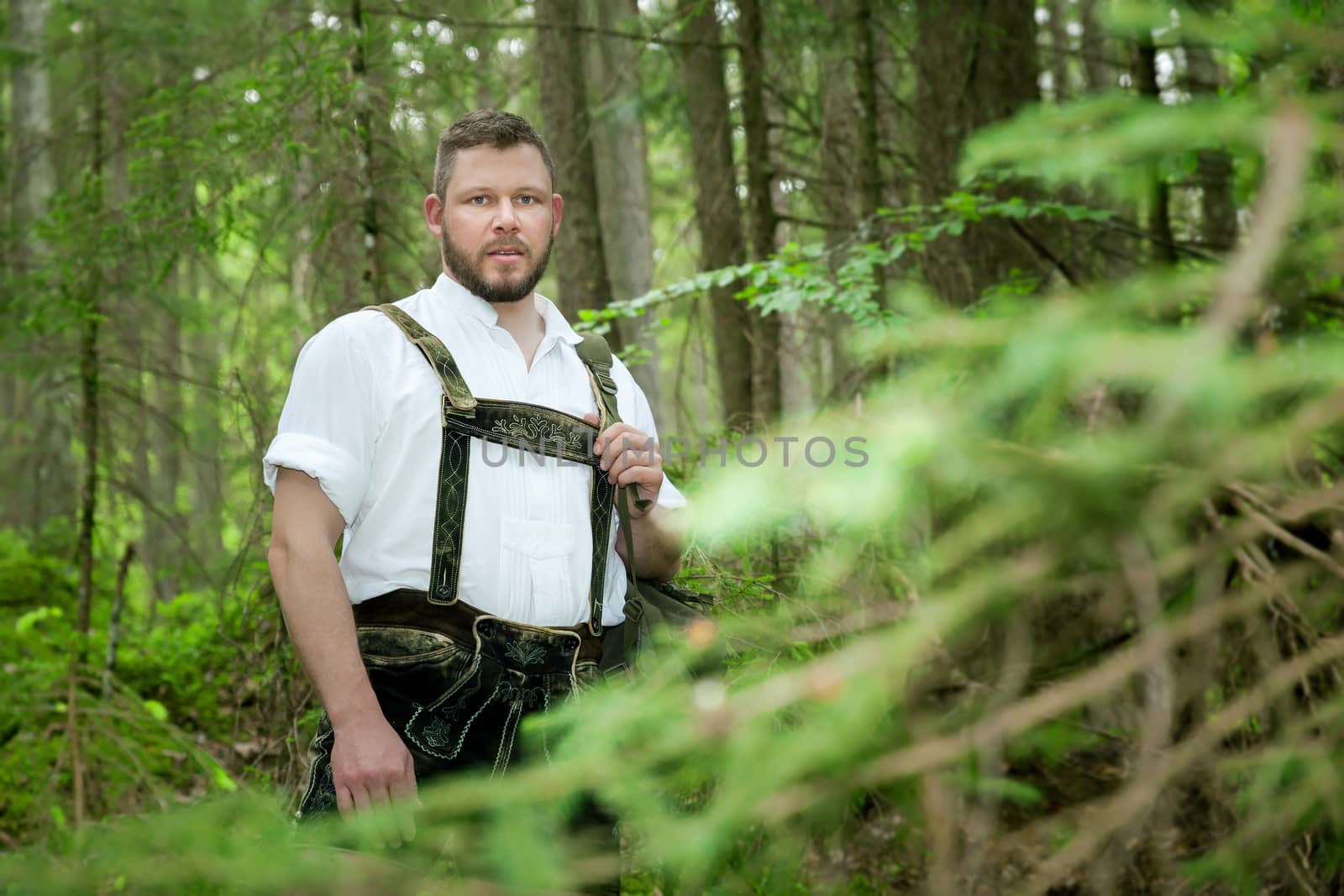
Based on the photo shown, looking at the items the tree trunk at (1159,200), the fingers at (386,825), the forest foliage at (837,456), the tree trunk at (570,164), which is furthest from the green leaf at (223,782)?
the tree trunk at (1159,200)

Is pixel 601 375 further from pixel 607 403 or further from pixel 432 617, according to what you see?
pixel 432 617

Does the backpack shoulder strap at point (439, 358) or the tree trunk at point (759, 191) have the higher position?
the tree trunk at point (759, 191)

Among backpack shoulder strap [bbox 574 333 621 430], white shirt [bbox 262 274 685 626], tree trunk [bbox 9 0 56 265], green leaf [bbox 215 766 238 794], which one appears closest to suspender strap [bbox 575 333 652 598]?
backpack shoulder strap [bbox 574 333 621 430]

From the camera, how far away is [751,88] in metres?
6.33

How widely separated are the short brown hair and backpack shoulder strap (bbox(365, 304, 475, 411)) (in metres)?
0.42

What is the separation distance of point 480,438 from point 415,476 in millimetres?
179

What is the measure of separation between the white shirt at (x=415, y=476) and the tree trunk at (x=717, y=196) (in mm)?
4324

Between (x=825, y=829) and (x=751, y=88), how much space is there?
15.0ft

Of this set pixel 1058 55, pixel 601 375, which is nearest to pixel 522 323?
pixel 601 375

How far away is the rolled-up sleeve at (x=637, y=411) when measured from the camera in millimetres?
2885

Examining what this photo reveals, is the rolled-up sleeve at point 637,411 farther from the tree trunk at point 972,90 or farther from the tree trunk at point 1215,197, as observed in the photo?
the tree trunk at point 1215,197

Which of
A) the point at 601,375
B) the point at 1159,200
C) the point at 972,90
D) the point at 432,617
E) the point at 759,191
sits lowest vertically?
the point at 432,617

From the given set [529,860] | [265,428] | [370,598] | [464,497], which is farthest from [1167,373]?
[265,428]

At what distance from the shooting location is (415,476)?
8.16 feet
